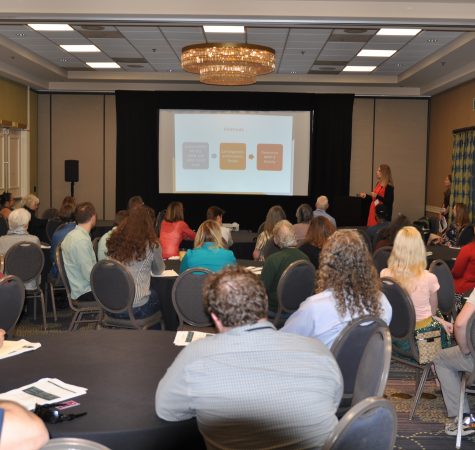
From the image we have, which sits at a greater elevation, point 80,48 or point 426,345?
point 80,48

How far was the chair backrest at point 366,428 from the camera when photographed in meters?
1.93

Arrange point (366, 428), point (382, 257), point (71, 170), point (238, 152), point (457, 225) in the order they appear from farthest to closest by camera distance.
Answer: point (71, 170) < point (238, 152) < point (457, 225) < point (382, 257) < point (366, 428)

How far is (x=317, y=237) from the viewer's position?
6613 millimetres

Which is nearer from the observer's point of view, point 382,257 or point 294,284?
point 294,284

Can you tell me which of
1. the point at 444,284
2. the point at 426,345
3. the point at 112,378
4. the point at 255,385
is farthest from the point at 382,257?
the point at 255,385

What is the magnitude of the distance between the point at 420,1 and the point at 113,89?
989 centimetres

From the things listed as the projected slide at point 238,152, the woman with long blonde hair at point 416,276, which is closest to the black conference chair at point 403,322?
the woman with long blonde hair at point 416,276

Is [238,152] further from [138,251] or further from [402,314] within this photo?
[402,314]

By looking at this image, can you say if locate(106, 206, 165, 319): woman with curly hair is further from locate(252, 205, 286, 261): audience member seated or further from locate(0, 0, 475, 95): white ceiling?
locate(0, 0, 475, 95): white ceiling

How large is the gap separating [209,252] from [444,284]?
1.93 metres

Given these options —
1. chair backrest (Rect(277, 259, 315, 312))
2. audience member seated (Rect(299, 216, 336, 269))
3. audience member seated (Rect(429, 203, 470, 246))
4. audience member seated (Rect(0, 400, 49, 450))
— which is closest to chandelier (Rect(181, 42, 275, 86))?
audience member seated (Rect(429, 203, 470, 246))

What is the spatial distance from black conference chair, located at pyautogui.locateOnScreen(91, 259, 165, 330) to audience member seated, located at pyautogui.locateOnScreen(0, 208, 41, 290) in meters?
2.09

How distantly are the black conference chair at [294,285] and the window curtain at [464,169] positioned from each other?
7.83 m

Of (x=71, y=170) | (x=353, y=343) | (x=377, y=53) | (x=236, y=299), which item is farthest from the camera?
(x=71, y=170)
